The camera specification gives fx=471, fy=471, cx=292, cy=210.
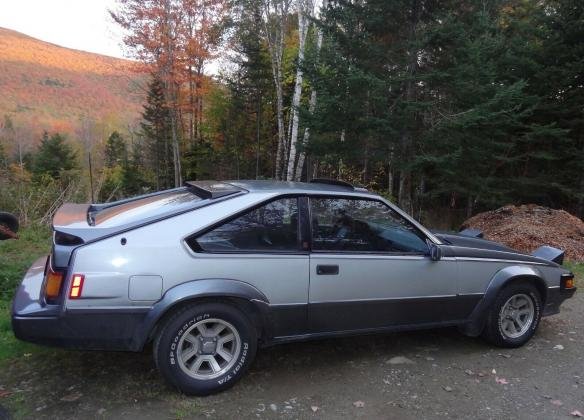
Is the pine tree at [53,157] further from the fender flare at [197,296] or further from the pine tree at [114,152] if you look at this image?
the fender flare at [197,296]

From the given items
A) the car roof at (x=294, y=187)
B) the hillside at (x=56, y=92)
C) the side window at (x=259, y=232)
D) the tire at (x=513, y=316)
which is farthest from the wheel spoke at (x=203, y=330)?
the hillside at (x=56, y=92)

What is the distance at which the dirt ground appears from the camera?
3.27m

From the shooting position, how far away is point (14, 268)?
618 centimetres

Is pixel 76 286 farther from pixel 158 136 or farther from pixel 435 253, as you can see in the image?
pixel 158 136

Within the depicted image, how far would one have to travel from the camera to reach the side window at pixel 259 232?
3.43 metres

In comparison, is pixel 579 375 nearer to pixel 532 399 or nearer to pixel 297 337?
pixel 532 399

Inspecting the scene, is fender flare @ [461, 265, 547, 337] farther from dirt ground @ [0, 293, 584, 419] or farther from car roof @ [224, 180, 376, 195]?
car roof @ [224, 180, 376, 195]

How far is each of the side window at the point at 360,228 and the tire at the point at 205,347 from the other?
86 centimetres

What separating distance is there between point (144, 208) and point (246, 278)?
3.45 feet

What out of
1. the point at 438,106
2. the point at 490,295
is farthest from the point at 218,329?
the point at 438,106

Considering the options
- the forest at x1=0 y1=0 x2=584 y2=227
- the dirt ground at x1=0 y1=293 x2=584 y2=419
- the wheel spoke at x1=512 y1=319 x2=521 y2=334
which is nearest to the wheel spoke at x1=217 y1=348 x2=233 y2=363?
the dirt ground at x1=0 y1=293 x2=584 y2=419

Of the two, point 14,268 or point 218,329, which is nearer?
point 218,329

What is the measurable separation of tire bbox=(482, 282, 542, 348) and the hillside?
8129cm

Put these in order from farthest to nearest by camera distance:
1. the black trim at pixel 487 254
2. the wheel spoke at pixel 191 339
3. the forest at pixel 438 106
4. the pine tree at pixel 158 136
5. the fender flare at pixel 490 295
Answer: the pine tree at pixel 158 136
the forest at pixel 438 106
the fender flare at pixel 490 295
the black trim at pixel 487 254
the wheel spoke at pixel 191 339
